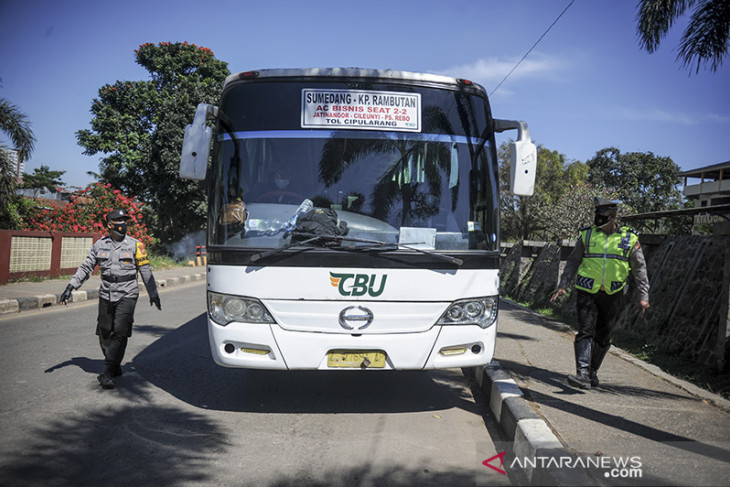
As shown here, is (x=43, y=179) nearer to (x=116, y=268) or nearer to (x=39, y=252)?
(x=39, y=252)

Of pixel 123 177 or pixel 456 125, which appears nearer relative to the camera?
pixel 456 125

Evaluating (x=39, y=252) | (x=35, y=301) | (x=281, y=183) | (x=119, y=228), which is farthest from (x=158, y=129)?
(x=281, y=183)

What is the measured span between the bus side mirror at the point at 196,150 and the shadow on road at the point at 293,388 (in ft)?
6.56

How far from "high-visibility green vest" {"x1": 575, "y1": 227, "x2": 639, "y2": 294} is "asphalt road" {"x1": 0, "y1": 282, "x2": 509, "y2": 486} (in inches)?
62.4

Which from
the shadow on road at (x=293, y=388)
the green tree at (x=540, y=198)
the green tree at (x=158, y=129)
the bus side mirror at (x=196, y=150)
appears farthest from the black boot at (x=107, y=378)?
the green tree at (x=540, y=198)

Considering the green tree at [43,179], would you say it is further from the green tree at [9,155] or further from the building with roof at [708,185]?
the building with roof at [708,185]

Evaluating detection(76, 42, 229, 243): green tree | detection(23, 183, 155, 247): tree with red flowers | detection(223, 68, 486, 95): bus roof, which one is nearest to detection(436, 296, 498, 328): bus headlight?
detection(223, 68, 486, 95): bus roof

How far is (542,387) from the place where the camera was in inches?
209

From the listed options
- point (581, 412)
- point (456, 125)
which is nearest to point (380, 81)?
point (456, 125)

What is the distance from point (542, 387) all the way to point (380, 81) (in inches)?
129

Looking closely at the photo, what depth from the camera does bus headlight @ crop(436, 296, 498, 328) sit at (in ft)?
14.0

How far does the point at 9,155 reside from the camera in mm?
14398

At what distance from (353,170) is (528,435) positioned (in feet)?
7.66

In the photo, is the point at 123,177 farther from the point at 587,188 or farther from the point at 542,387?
the point at 542,387
